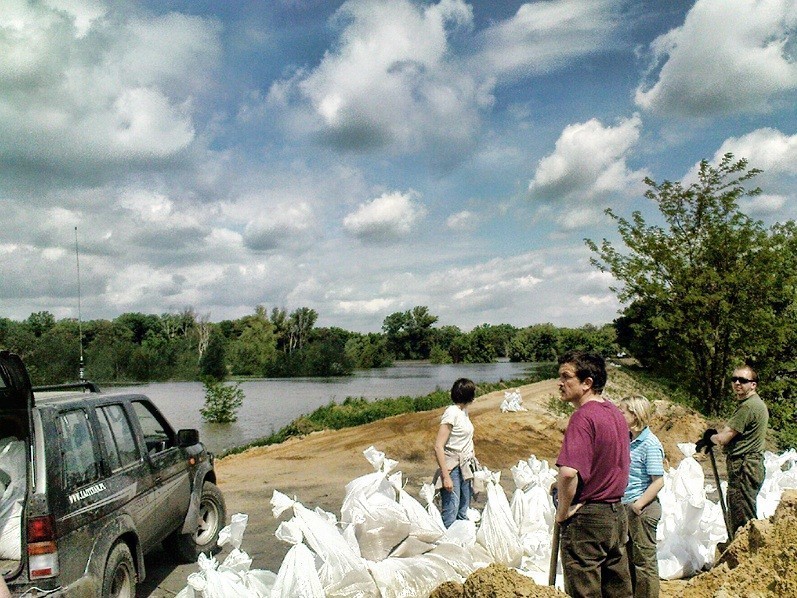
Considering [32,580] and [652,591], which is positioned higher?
[32,580]

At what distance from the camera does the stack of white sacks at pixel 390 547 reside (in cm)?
393

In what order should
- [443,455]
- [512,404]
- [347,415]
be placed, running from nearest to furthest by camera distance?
[443,455] → [512,404] → [347,415]

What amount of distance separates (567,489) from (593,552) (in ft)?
1.31

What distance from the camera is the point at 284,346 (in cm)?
8269

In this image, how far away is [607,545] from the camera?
3605 mm

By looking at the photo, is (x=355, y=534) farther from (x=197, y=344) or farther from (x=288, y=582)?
(x=197, y=344)

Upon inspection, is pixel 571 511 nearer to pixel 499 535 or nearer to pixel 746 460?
pixel 499 535

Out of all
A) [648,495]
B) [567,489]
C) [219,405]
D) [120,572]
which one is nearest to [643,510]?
[648,495]

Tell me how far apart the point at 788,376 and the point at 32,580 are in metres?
17.7

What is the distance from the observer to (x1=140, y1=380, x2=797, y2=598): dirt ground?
10.4 meters

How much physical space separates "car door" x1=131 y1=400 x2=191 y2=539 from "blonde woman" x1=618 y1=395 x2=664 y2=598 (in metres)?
3.55

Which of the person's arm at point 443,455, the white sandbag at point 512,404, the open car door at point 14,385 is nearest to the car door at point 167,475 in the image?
the open car door at point 14,385

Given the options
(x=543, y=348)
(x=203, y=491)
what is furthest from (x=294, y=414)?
(x=543, y=348)

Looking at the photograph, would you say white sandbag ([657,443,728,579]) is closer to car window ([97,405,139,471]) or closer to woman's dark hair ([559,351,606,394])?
woman's dark hair ([559,351,606,394])
